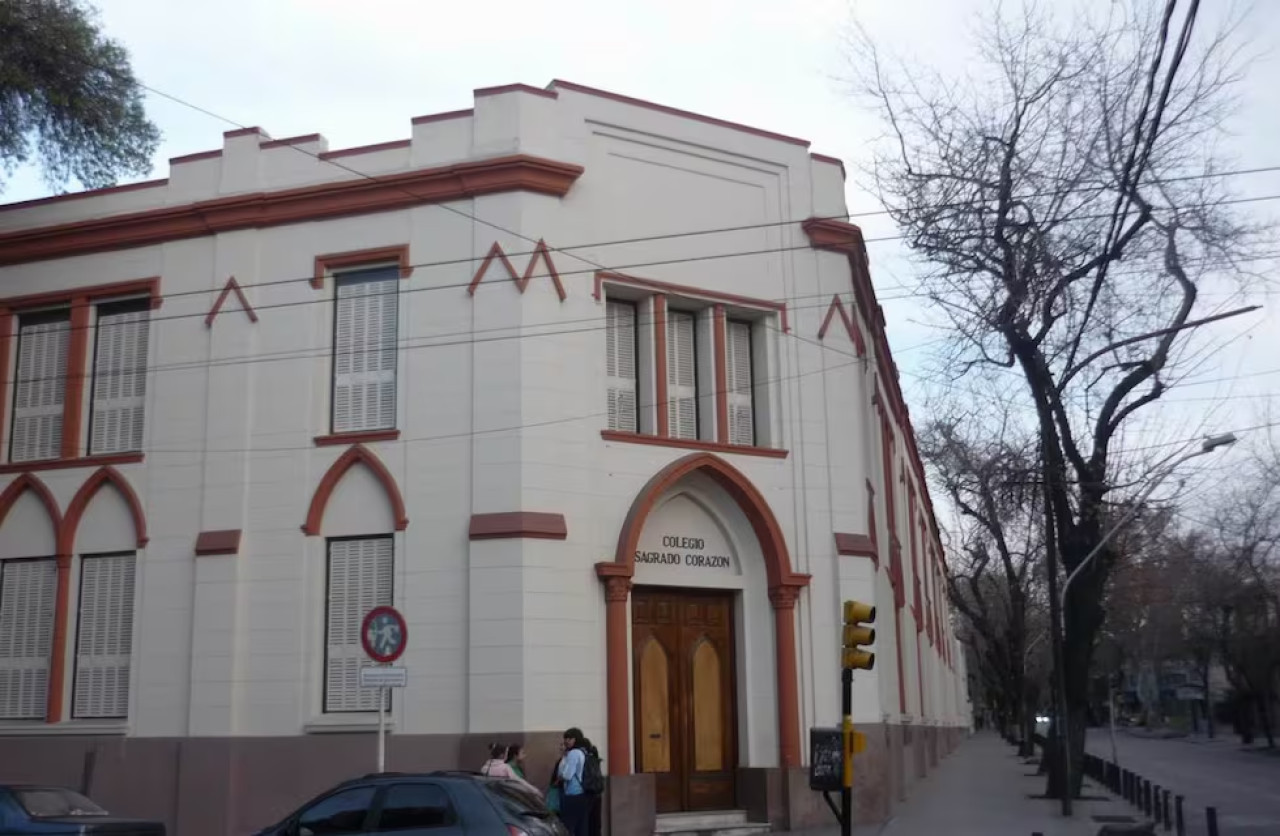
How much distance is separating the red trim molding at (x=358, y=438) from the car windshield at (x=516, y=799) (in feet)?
26.7

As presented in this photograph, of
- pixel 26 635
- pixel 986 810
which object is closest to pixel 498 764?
pixel 26 635

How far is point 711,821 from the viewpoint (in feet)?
62.5

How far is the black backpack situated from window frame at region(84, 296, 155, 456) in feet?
29.5

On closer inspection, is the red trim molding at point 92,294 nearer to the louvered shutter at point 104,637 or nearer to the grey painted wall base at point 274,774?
the louvered shutter at point 104,637

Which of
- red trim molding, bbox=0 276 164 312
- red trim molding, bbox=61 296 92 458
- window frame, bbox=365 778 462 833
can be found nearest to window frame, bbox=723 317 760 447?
red trim molding, bbox=0 276 164 312

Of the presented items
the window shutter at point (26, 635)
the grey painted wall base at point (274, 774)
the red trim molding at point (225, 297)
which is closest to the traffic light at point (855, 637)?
the grey painted wall base at point (274, 774)

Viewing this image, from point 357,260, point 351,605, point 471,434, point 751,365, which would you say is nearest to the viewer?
point 471,434

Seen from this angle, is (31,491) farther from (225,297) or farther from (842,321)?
(842,321)

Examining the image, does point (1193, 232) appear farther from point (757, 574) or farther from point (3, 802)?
point (3, 802)

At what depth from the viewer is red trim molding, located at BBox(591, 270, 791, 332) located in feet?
64.5

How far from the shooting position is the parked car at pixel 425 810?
36.9ft

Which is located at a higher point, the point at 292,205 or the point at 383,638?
the point at 292,205

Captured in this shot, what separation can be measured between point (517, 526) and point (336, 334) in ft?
14.8

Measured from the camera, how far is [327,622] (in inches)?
751
